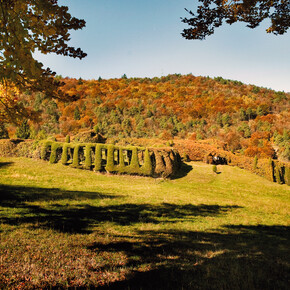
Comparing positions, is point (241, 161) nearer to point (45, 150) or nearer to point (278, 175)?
point (278, 175)

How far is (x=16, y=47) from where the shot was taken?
2.42 metres

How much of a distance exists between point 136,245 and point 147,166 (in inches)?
523

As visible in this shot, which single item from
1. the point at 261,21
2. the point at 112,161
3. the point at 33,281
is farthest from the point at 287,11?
the point at 112,161

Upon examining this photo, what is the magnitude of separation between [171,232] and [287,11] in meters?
6.41

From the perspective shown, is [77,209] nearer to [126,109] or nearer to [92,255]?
[92,255]

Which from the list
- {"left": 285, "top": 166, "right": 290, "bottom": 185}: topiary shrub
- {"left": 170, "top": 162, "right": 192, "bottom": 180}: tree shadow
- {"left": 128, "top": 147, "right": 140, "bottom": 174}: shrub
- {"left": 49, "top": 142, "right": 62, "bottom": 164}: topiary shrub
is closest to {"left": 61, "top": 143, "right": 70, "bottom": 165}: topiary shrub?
{"left": 49, "top": 142, "right": 62, "bottom": 164}: topiary shrub

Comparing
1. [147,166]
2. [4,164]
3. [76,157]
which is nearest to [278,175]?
[147,166]

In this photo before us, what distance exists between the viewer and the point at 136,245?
4.21 metres

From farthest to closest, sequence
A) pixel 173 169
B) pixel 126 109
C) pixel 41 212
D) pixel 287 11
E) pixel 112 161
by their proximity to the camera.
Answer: pixel 126 109
pixel 173 169
pixel 112 161
pixel 41 212
pixel 287 11

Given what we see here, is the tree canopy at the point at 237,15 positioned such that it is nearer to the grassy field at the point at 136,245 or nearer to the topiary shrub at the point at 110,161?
the grassy field at the point at 136,245

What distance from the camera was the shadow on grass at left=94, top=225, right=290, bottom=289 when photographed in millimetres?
2707

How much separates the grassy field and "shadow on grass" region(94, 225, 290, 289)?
0.02m

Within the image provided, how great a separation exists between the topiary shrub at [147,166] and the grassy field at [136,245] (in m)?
7.33

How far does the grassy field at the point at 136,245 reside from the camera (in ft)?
8.90
